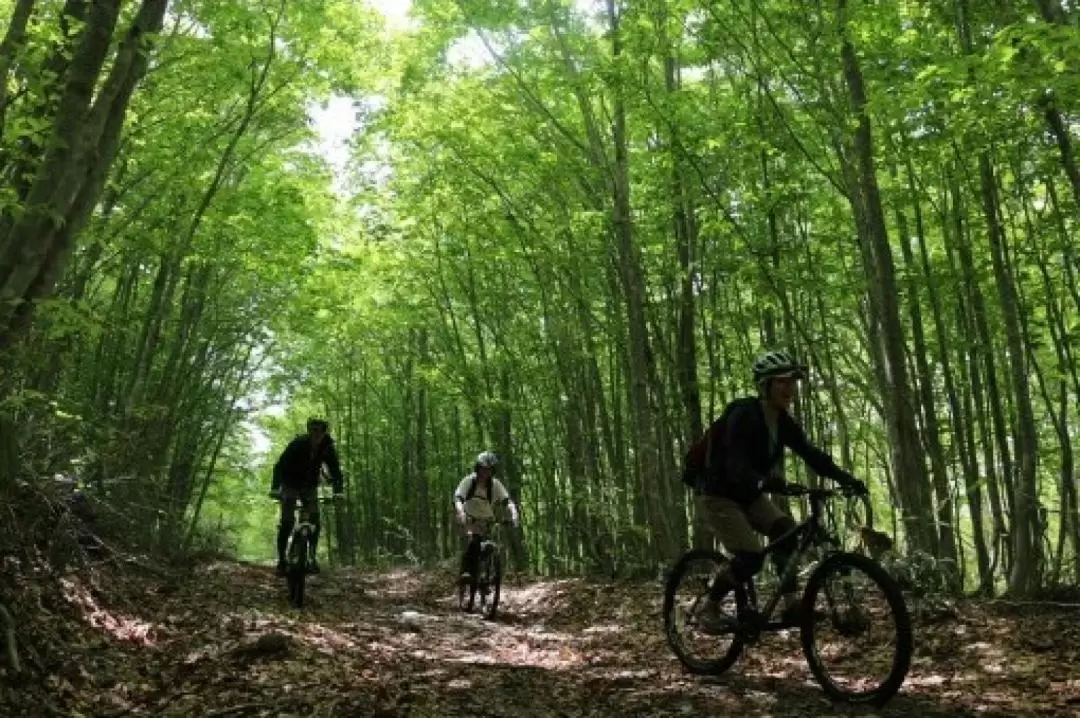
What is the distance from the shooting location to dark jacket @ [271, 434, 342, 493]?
935 centimetres

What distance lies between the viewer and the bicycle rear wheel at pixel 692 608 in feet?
18.9

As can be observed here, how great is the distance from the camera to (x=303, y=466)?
942 centimetres

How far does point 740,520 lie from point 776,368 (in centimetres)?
94

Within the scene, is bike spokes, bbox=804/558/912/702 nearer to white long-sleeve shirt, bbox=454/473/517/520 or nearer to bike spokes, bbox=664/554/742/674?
bike spokes, bbox=664/554/742/674

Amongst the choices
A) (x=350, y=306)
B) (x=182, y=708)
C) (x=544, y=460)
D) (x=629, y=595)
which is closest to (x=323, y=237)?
(x=350, y=306)

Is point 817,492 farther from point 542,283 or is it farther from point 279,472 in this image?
point 542,283

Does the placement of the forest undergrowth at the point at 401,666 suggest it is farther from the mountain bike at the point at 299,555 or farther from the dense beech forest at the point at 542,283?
the mountain bike at the point at 299,555

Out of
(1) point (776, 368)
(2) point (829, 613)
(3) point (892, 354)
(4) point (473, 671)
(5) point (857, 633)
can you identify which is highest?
(3) point (892, 354)

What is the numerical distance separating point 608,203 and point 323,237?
632 cm

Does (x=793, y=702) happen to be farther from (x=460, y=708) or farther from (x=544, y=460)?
(x=544, y=460)

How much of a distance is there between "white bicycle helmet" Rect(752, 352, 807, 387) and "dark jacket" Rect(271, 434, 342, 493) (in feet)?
17.7

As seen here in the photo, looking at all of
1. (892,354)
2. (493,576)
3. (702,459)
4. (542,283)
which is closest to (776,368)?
(702,459)

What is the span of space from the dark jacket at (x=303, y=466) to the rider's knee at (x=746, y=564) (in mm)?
5103

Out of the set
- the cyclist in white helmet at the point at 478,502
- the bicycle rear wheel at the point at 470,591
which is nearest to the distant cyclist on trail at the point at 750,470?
the cyclist in white helmet at the point at 478,502
